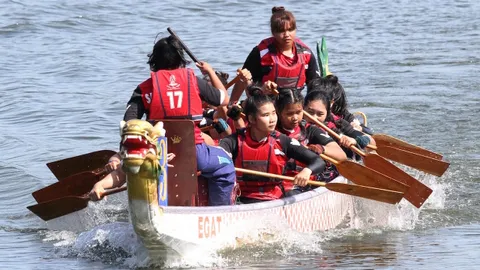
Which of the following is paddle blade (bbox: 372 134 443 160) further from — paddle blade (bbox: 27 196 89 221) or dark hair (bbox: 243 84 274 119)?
paddle blade (bbox: 27 196 89 221)

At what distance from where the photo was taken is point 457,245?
798 cm

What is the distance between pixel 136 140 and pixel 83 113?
26.4 ft

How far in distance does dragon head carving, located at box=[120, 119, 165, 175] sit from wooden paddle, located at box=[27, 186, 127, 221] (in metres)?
1.80

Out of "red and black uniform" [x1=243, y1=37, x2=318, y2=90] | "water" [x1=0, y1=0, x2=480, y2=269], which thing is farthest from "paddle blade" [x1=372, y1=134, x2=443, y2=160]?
"red and black uniform" [x1=243, y1=37, x2=318, y2=90]

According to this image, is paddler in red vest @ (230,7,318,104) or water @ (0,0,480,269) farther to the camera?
paddler in red vest @ (230,7,318,104)

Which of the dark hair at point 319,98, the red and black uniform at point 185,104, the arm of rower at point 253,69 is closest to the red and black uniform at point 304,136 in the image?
the dark hair at point 319,98

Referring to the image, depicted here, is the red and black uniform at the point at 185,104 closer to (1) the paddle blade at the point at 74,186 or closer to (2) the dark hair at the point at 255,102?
(2) the dark hair at the point at 255,102

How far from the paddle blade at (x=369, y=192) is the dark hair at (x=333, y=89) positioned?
4.59 feet

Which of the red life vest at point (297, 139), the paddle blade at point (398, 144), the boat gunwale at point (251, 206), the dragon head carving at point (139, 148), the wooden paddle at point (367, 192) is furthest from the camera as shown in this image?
the paddle blade at point (398, 144)

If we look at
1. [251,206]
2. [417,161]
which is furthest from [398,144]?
[251,206]

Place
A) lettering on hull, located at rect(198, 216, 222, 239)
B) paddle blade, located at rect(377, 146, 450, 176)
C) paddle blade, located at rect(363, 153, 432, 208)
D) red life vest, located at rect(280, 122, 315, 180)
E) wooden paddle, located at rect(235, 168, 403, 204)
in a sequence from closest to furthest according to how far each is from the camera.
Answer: lettering on hull, located at rect(198, 216, 222, 239)
wooden paddle, located at rect(235, 168, 403, 204)
red life vest, located at rect(280, 122, 315, 180)
paddle blade, located at rect(363, 153, 432, 208)
paddle blade, located at rect(377, 146, 450, 176)

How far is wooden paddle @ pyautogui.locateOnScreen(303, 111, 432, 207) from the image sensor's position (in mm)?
8727

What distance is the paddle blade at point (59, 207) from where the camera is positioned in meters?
8.23

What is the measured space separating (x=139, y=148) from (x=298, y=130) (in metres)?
2.26
